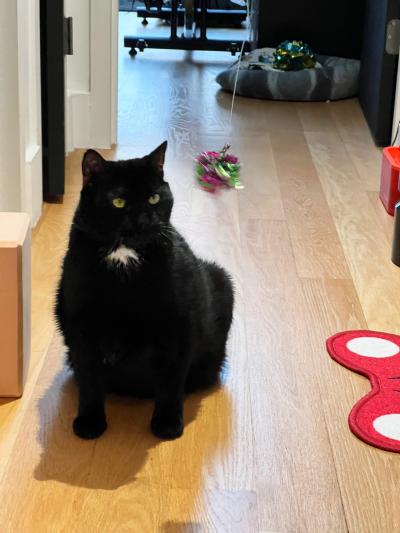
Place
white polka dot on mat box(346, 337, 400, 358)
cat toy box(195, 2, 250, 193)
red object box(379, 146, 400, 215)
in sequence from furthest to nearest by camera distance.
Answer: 1. cat toy box(195, 2, 250, 193)
2. red object box(379, 146, 400, 215)
3. white polka dot on mat box(346, 337, 400, 358)

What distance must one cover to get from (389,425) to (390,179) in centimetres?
136

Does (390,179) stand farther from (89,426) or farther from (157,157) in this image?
(89,426)

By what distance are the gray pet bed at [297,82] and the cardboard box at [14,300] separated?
2731mm

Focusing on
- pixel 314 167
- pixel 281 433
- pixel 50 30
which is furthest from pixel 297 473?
pixel 314 167

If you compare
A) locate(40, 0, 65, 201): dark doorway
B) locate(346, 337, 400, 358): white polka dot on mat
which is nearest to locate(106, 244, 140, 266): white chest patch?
locate(346, 337, 400, 358): white polka dot on mat

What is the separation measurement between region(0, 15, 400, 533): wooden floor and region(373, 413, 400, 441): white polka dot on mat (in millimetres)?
53

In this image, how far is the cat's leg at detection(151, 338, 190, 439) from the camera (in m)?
1.78

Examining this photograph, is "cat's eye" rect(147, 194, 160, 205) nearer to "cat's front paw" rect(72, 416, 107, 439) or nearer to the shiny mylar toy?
"cat's front paw" rect(72, 416, 107, 439)

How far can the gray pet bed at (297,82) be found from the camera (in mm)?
4496

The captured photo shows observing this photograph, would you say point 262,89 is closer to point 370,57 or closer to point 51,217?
point 370,57

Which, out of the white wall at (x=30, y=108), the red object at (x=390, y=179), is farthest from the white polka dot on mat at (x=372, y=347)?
the white wall at (x=30, y=108)

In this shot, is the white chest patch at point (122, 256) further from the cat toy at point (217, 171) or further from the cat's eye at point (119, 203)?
the cat toy at point (217, 171)

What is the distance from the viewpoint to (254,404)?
6.45ft

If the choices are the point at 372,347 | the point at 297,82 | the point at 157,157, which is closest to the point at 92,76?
the point at 297,82
